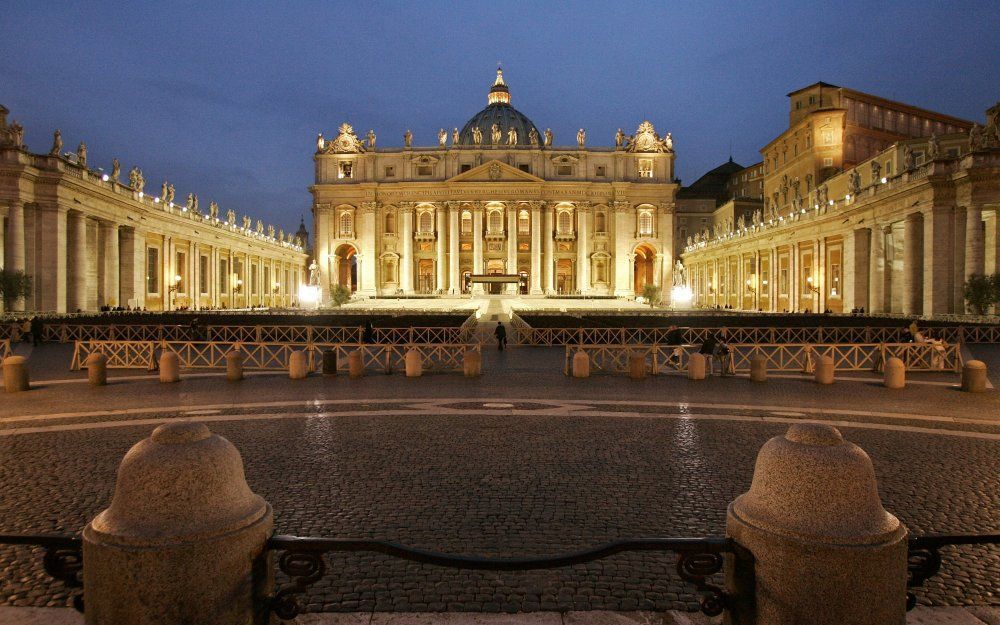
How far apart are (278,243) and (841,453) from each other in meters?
82.0

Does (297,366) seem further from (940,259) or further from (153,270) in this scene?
(153,270)

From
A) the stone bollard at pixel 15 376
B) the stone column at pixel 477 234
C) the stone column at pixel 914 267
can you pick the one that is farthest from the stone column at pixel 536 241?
the stone bollard at pixel 15 376

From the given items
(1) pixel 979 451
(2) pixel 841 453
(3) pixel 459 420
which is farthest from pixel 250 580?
(1) pixel 979 451

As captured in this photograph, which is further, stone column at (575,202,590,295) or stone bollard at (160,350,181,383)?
stone column at (575,202,590,295)

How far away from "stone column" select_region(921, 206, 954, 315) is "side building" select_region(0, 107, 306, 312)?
48450 millimetres

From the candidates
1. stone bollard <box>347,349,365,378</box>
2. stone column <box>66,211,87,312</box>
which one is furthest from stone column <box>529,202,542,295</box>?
stone bollard <box>347,349,365,378</box>

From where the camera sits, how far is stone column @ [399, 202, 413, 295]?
81.2 m

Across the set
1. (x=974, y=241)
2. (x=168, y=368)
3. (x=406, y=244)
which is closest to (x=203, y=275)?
(x=406, y=244)

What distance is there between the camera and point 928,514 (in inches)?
229

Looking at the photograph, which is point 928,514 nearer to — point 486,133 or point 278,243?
point 278,243

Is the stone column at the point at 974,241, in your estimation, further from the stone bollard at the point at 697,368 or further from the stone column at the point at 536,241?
the stone column at the point at 536,241

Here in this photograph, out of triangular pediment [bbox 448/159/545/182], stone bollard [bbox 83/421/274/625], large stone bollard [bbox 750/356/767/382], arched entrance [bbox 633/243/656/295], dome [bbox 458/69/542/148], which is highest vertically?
dome [bbox 458/69/542/148]

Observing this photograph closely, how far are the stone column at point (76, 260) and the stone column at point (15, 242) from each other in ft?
15.7

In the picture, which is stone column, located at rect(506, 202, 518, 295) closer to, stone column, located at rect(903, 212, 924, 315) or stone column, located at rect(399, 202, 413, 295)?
stone column, located at rect(399, 202, 413, 295)
